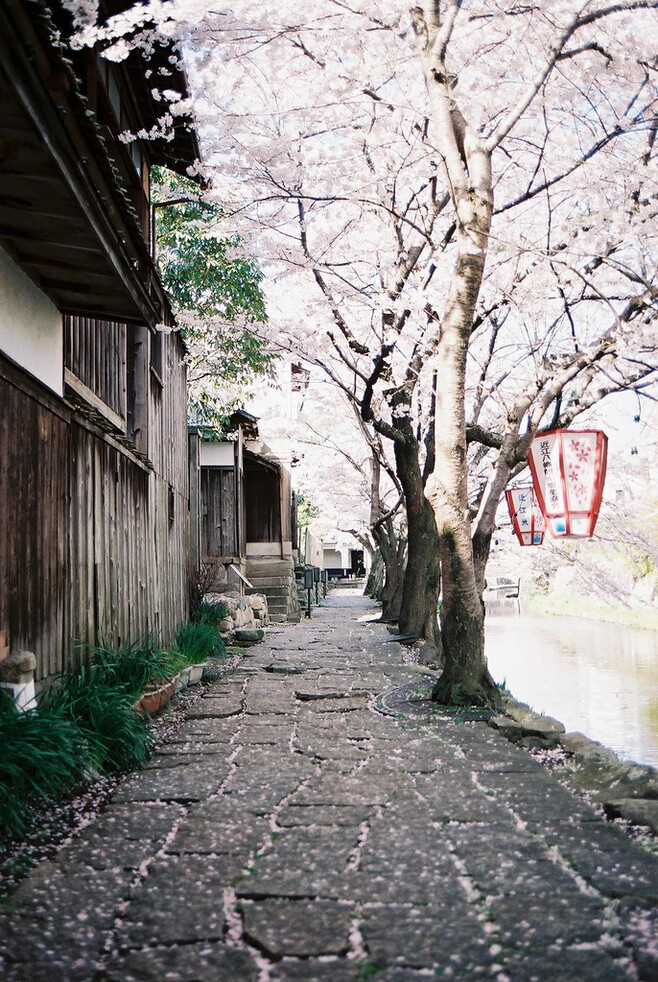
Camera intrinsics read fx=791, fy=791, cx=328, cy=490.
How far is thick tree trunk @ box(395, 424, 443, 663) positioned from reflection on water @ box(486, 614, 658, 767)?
9.33 ft

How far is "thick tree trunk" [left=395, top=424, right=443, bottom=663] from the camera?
46.2ft

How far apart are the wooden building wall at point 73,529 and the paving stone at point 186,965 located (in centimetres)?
253

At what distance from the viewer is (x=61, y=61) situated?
3689mm

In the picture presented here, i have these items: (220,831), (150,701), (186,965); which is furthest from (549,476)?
(186,965)

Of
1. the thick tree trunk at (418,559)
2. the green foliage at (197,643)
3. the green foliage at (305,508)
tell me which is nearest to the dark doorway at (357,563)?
the green foliage at (305,508)

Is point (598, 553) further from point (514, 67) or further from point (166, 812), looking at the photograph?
point (166, 812)

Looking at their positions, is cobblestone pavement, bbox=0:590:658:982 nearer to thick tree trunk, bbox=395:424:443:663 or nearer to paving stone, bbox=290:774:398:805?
paving stone, bbox=290:774:398:805

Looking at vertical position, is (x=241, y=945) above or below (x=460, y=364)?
below

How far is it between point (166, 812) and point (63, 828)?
0.60 m

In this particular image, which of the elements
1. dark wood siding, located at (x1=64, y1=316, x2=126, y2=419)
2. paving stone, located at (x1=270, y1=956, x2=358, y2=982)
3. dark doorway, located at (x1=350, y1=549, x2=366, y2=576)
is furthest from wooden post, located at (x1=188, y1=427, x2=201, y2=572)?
dark doorway, located at (x1=350, y1=549, x2=366, y2=576)

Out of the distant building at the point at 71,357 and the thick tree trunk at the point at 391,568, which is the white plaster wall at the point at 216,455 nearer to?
the thick tree trunk at the point at 391,568

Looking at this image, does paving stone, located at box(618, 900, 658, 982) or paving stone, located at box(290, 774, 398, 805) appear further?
paving stone, located at box(290, 774, 398, 805)

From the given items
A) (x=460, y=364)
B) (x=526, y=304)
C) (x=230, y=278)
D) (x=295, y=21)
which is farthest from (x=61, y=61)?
(x=230, y=278)

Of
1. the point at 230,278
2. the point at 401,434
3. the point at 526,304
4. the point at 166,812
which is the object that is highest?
the point at 230,278
